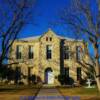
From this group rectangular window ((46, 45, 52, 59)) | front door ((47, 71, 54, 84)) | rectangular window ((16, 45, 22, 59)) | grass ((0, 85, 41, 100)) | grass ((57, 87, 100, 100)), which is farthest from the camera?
rectangular window ((16, 45, 22, 59))

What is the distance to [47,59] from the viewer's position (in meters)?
55.5

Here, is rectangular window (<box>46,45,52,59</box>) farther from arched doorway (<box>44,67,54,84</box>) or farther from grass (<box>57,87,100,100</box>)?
grass (<box>57,87,100,100</box>)

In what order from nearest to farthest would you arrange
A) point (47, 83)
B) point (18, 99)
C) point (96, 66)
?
point (18, 99) → point (96, 66) → point (47, 83)

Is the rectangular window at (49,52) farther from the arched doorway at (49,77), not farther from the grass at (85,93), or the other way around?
the grass at (85,93)

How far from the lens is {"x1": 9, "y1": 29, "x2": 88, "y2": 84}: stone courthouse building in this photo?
5500 cm

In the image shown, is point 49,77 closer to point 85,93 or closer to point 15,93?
point 15,93

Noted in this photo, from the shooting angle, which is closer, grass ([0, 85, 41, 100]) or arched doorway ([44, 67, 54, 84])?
grass ([0, 85, 41, 100])

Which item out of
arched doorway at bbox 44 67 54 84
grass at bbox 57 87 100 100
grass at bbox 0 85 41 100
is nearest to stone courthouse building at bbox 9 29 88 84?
arched doorway at bbox 44 67 54 84

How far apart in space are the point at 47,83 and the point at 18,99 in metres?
30.6

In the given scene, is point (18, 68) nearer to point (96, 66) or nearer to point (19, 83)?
point (19, 83)

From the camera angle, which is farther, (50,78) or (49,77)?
(49,77)

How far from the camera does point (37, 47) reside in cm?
5634

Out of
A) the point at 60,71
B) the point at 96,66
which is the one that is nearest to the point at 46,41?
the point at 60,71

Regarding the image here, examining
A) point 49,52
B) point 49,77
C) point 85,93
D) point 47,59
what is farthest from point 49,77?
point 85,93
